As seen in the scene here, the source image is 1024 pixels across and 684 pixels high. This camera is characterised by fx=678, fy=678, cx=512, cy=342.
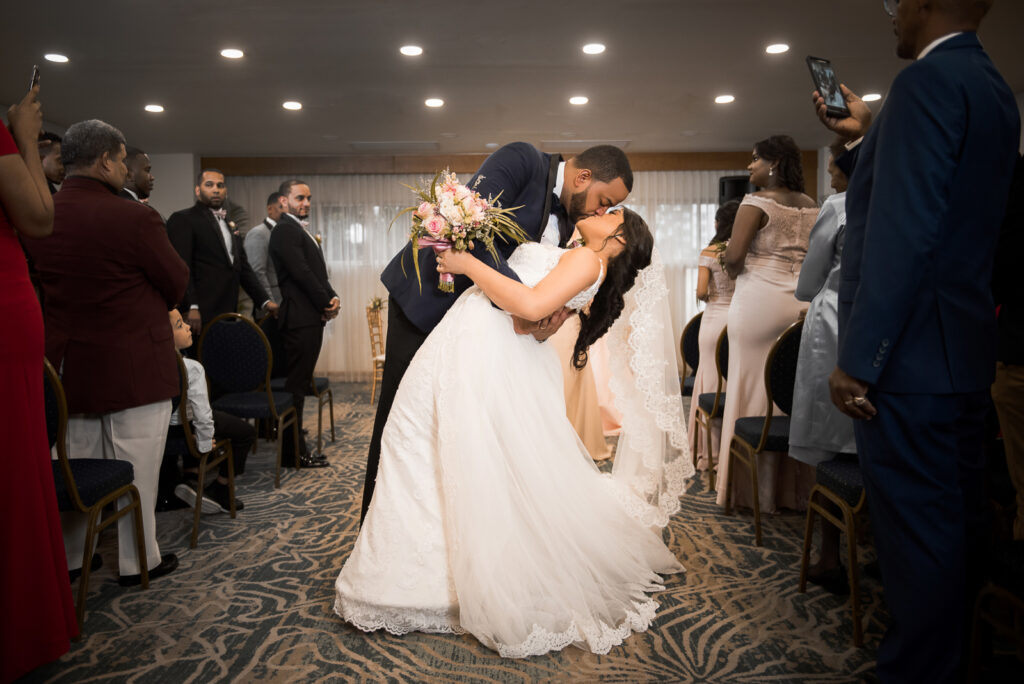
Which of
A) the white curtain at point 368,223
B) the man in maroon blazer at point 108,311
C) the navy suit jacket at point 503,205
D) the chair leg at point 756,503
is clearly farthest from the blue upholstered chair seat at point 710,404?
the white curtain at point 368,223

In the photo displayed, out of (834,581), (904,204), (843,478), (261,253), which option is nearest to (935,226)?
(904,204)

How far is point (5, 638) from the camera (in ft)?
6.17

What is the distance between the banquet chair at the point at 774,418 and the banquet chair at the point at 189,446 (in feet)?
8.41

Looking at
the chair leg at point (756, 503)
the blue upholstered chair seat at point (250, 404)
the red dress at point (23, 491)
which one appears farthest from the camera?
the blue upholstered chair seat at point (250, 404)

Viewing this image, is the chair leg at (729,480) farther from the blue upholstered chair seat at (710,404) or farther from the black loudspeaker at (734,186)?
the black loudspeaker at (734,186)

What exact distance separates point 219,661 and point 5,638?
605 millimetres

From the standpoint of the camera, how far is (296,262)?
15.5 feet

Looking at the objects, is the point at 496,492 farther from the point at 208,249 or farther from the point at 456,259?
the point at 208,249

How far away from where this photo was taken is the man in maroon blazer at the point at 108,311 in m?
2.56

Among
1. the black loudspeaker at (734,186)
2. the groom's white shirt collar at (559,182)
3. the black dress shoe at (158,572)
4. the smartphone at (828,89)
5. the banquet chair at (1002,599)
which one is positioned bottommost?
the black dress shoe at (158,572)

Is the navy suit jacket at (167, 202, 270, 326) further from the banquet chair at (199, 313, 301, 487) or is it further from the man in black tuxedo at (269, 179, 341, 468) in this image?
the banquet chair at (199, 313, 301, 487)

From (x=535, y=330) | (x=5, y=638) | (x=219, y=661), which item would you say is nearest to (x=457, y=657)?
(x=219, y=661)

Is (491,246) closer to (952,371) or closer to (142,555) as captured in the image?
(952,371)

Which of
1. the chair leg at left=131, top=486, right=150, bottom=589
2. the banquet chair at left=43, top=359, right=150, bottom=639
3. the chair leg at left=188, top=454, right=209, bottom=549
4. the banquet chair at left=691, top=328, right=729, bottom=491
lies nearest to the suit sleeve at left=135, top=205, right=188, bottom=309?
the banquet chair at left=43, top=359, right=150, bottom=639
